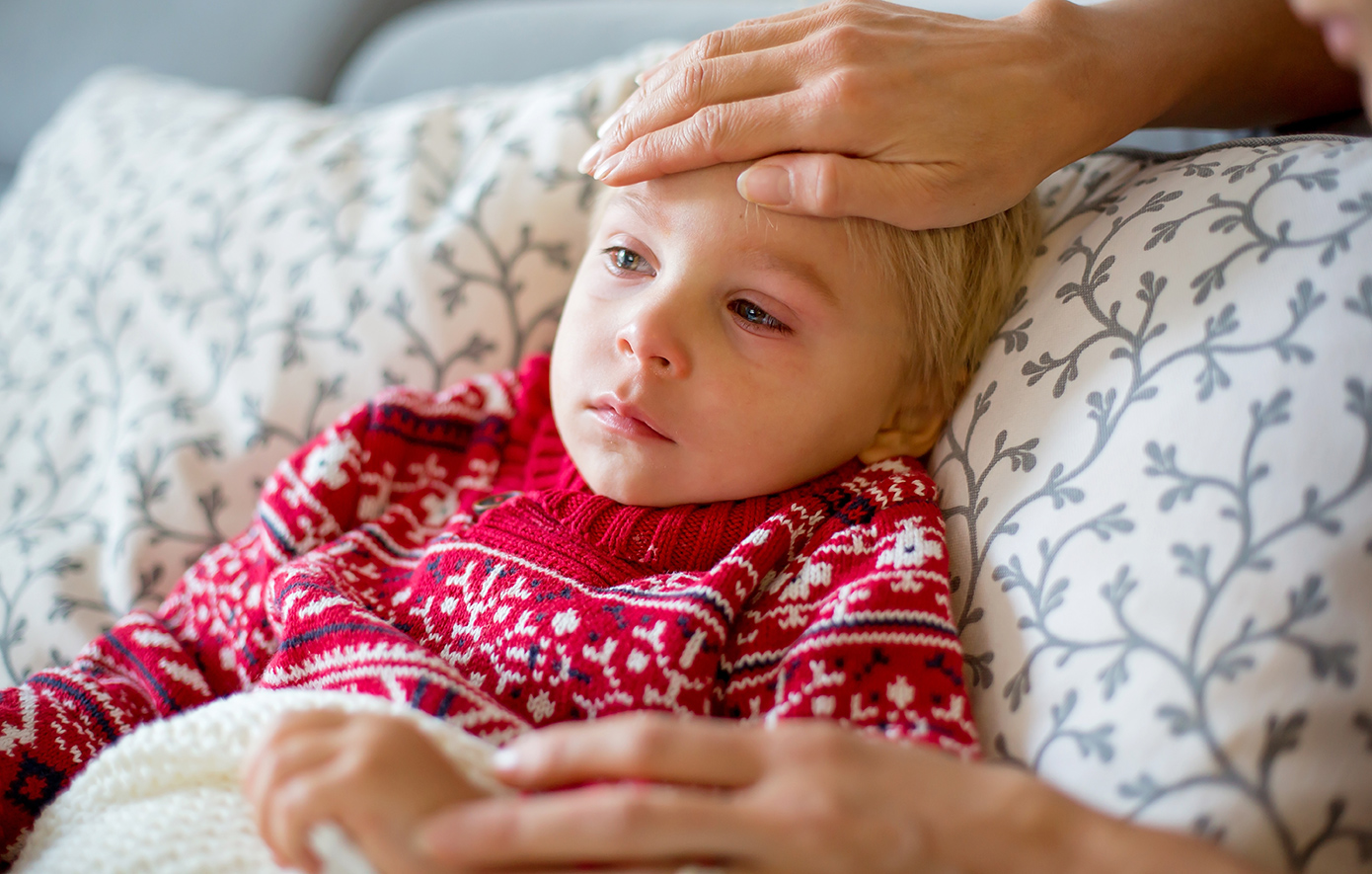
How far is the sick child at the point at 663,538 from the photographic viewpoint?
2.29 ft

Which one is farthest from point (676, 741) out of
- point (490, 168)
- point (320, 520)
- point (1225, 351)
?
point (490, 168)

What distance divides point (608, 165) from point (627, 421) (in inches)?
9.7

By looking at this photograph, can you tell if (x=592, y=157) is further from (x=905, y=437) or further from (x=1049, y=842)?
(x=1049, y=842)

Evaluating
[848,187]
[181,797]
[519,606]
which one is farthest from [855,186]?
[181,797]

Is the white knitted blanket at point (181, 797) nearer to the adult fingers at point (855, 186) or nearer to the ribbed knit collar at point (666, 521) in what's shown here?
the ribbed knit collar at point (666, 521)

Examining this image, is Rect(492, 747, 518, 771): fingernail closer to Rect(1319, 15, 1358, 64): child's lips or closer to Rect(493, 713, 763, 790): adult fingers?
Rect(493, 713, 763, 790): adult fingers

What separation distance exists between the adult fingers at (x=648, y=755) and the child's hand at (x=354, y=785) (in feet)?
0.20

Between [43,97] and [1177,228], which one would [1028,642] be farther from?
[43,97]

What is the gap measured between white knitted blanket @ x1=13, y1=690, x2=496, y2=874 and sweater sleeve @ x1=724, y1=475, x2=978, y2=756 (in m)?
0.25

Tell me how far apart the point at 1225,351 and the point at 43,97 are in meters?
2.94

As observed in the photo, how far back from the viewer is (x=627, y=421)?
83 centimetres

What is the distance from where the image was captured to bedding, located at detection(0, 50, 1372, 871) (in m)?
0.54

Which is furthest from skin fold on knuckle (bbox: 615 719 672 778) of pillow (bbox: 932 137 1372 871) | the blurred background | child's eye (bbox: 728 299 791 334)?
the blurred background

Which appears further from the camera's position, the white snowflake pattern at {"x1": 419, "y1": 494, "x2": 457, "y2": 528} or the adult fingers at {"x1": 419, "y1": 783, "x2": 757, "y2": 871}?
the white snowflake pattern at {"x1": 419, "y1": 494, "x2": 457, "y2": 528}
